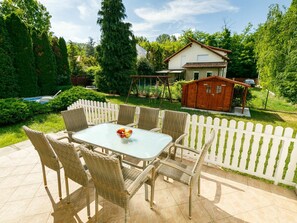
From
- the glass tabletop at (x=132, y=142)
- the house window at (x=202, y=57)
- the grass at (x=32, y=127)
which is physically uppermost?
the house window at (x=202, y=57)

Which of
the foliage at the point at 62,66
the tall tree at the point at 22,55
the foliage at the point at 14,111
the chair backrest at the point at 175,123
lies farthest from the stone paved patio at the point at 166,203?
the foliage at the point at 62,66

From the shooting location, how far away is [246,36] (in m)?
27.3

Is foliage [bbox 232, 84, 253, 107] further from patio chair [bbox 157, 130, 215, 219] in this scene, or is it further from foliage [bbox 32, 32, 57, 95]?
foliage [bbox 32, 32, 57, 95]

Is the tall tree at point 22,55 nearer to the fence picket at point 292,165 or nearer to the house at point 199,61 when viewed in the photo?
the house at point 199,61

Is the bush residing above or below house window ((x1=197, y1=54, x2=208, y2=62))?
below

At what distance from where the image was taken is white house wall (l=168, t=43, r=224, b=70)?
61.9 ft

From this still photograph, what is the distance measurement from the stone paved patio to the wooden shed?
22.5 feet

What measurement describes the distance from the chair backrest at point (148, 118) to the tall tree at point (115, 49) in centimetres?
1039

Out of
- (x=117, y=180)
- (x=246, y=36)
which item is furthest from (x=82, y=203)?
(x=246, y=36)

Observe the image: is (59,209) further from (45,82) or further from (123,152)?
(45,82)

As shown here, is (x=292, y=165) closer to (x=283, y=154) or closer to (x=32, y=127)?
(x=283, y=154)

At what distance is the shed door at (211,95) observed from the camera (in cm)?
920

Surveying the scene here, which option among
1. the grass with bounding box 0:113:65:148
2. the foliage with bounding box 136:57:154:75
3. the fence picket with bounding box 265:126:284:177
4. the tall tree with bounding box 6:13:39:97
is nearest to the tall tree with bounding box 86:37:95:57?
the foliage with bounding box 136:57:154:75

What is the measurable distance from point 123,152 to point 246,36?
111ft
